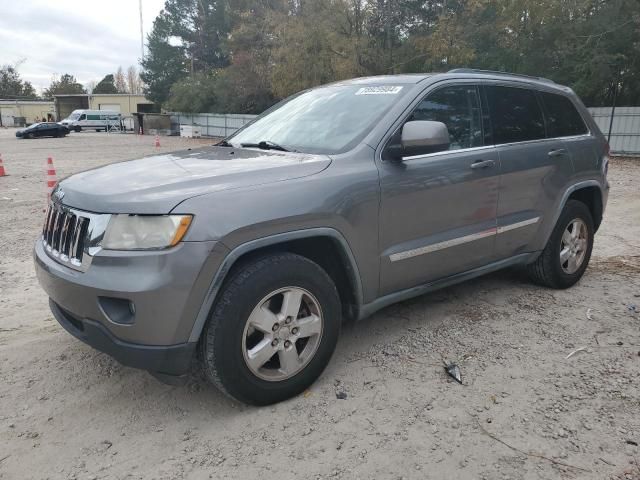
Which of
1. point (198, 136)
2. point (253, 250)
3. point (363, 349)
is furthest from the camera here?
point (198, 136)

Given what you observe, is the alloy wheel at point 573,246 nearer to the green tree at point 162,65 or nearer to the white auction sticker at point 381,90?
the white auction sticker at point 381,90

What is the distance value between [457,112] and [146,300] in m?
2.54

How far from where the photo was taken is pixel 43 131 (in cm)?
3638

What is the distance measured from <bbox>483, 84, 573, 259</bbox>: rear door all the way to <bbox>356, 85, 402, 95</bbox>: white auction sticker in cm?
83

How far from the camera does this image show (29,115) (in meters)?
68.6

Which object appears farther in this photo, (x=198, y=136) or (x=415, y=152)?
(x=198, y=136)

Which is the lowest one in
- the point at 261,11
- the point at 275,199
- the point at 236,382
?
the point at 236,382

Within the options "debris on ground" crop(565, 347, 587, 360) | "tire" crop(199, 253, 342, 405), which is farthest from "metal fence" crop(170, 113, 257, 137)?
"tire" crop(199, 253, 342, 405)

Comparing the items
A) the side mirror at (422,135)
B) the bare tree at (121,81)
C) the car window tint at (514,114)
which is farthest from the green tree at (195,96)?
the bare tree at (121,81)

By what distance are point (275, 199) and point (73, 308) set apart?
1.15m

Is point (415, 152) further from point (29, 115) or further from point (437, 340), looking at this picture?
point (29, 115)

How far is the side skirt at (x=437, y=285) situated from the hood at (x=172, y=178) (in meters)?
0.94

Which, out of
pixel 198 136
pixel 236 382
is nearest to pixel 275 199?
pixel 236 382

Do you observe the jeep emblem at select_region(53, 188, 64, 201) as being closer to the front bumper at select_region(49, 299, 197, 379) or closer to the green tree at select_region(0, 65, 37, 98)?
the front bumper at select_region(49, 299, 197, 379)
